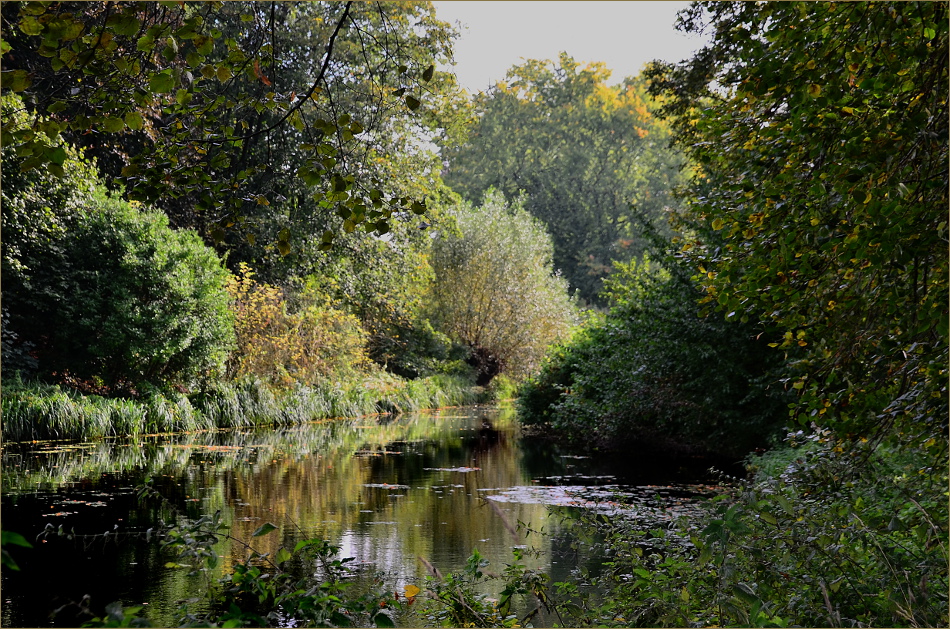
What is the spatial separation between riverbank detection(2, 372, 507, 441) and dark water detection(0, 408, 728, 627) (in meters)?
0.49

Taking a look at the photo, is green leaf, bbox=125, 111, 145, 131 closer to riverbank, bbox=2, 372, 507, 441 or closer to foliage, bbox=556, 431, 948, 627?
foliage, bbox=556, 431, 948, 627

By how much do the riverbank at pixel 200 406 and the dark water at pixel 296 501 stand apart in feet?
1.60

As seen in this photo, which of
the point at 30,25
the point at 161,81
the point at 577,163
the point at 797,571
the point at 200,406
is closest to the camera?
the point at 30,25

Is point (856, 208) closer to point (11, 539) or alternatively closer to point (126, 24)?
point (126, 24)

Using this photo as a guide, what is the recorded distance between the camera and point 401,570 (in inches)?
252

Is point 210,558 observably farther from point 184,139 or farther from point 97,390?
point 97,390

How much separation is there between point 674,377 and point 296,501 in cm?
600

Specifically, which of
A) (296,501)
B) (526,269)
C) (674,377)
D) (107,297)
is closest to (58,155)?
(296,501)

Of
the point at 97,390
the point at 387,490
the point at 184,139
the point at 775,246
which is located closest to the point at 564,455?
the point at 387,490

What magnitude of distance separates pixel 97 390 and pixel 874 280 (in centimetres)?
1508

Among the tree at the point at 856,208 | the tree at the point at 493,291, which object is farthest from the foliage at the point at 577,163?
the tree at the point at 856,208

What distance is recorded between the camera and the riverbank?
45.1 feet

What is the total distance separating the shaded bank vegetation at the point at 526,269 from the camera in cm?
356

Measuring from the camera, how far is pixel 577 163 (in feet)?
137
